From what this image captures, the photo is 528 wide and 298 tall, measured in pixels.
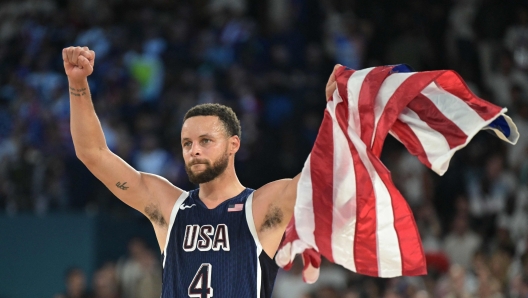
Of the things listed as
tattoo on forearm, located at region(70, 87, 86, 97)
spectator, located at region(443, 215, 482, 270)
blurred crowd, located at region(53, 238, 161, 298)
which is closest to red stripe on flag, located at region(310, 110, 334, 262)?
tattoo on forearm, located at region(70, 87, 86, 97)

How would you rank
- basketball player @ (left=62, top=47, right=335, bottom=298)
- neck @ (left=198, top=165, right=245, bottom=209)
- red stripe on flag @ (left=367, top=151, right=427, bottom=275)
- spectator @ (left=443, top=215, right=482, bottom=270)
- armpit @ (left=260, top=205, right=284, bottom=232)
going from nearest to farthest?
red stripe on flag @ (left=367, top=151, right=427, bottom=275) < basketball player @ (left=62, top=47, right=335, bottom=298) < armpit @ (left=260, top=205, right=284, bottom=232) < neck @ (left=198, top=165, right=245, bottom=209) < spectator @ (left=443, top=215, right=482, bottom=270)

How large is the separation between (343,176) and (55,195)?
893 centimetres

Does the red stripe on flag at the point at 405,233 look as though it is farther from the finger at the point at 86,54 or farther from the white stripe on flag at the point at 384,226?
the finger at the point at 86,54

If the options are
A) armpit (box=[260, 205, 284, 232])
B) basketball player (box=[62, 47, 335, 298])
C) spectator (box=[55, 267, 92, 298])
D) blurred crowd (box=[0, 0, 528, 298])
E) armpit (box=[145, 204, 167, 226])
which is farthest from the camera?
spectator (box=[55, 267, 92, 298])

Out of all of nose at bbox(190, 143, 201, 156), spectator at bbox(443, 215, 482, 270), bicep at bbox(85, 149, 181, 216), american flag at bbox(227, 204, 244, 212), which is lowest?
spectator at bbox(443, 215, 482, 270)

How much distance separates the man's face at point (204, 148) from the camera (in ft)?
16.7

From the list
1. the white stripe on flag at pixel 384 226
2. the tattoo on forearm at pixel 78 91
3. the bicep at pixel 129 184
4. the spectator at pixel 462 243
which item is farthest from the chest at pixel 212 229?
the spectator at pixel 462 243

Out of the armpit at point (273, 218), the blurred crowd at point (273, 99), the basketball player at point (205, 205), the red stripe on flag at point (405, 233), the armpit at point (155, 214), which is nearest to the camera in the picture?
the red stripe on flag at point (405, 233)

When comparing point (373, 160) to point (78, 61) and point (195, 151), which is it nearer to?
point (195, 151)

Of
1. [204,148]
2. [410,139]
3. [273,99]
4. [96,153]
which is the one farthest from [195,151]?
[273,99]

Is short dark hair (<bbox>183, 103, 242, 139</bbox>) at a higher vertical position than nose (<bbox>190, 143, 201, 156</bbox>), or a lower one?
higher

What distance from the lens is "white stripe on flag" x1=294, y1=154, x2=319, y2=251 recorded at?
487 cm

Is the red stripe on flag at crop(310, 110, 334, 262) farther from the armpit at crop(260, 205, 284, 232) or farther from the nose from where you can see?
the nose

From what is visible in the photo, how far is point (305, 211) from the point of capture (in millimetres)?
4922
